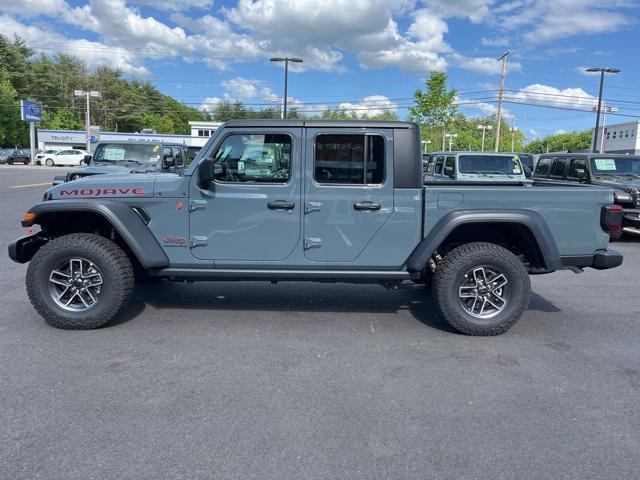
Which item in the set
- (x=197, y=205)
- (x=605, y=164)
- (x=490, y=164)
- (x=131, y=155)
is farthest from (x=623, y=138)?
(x=197, y=205)

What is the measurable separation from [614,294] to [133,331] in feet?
18.0

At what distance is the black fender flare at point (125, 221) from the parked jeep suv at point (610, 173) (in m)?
7.99

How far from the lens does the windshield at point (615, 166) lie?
34.3ft

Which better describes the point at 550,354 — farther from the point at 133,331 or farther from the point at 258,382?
the point at 133,331

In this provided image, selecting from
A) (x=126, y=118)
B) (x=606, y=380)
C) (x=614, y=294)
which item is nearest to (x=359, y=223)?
(x=606, y=380)

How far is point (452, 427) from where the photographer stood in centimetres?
305

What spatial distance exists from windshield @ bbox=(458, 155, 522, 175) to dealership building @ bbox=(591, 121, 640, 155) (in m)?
64.7

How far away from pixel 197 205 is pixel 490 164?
393 inches

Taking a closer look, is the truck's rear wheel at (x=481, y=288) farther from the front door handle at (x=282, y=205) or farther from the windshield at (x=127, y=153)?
the windshield at (x=127, y=153)

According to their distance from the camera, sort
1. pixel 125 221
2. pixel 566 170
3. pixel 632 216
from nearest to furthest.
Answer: pixel 125 221
pixel 632 216
pixel 566 170

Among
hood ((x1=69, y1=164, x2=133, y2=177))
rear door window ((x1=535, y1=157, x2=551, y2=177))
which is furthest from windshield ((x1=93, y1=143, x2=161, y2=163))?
rear door window ((x1=535, y1=157, x2=551, y2=177))

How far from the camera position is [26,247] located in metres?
4.80

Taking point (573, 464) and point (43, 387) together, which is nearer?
point (573, 464)

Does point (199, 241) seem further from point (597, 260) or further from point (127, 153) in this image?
point (127, 153)
